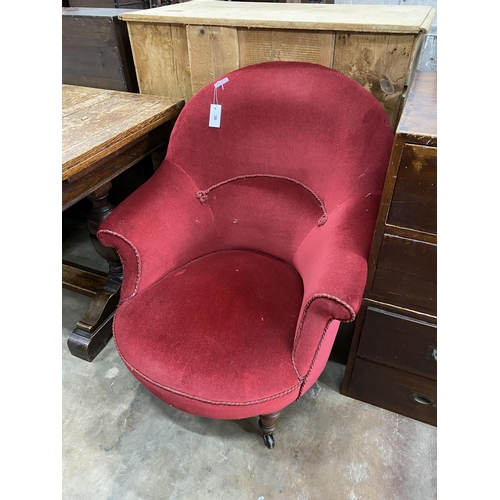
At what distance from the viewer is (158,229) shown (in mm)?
1060

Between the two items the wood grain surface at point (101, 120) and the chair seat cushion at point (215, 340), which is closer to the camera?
the chair seat cushion at point (215, 340)

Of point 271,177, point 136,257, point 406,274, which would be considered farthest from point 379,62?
point 136,257

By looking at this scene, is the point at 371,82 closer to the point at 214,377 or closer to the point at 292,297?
the point at 292,297

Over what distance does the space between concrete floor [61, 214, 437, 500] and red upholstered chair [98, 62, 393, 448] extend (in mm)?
111

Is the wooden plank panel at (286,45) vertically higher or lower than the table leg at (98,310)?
higher

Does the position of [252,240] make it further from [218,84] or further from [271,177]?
[218,84]

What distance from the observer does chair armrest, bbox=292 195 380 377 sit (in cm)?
78

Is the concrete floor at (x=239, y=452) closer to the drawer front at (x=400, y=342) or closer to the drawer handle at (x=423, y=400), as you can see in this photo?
the drawer handle at (x=423, y=400)

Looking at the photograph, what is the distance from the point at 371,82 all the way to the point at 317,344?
77cm

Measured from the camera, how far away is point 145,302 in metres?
1.01

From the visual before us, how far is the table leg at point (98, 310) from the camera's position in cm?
136

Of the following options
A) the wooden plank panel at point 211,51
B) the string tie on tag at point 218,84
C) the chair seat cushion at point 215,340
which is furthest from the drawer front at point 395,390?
the wooden plank panel at point 211,51

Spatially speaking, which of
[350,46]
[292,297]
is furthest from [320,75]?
[292,297]

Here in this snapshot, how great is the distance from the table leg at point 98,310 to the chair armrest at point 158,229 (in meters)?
0.31
